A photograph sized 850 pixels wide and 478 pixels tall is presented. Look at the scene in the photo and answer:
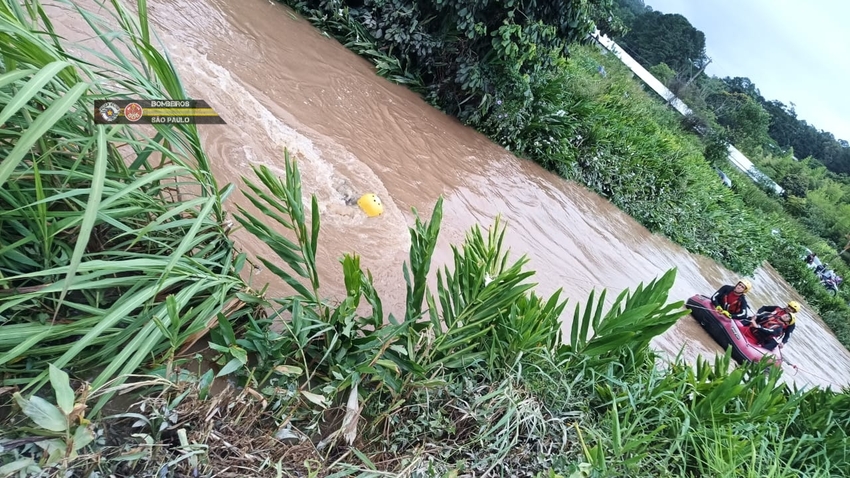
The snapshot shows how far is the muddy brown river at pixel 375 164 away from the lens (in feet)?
13.4

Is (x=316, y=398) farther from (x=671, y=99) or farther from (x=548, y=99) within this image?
(x=671, y=99)

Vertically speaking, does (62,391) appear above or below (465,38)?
below

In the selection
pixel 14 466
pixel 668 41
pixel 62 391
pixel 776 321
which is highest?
pixel 668 41

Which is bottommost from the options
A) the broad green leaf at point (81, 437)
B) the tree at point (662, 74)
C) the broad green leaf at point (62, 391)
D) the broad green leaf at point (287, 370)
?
the broad green leaf at point (81, 437)

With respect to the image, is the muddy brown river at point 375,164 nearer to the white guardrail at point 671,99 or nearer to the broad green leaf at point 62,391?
the broad green leaf at point 62,391

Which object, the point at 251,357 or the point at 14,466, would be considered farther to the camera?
the point at 251,357

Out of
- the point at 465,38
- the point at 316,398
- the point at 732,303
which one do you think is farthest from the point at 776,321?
the point at 316,398

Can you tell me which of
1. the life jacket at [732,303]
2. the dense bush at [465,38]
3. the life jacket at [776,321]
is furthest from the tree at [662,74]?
the life jacket at [732,303]

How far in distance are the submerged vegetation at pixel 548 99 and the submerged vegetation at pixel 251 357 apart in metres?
5.30

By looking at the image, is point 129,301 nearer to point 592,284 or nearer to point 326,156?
point 326,156

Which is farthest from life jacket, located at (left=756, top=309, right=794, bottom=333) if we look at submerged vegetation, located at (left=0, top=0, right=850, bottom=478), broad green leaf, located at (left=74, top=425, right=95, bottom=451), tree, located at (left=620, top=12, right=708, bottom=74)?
tree, located at (left=620, top=12, right=708, bottom=74)

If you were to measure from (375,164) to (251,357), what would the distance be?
343 centimetres

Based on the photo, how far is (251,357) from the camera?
229 cm

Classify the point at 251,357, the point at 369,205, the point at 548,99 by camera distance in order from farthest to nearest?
the point at 548,99
the point at 369,205
the point at 251,357
